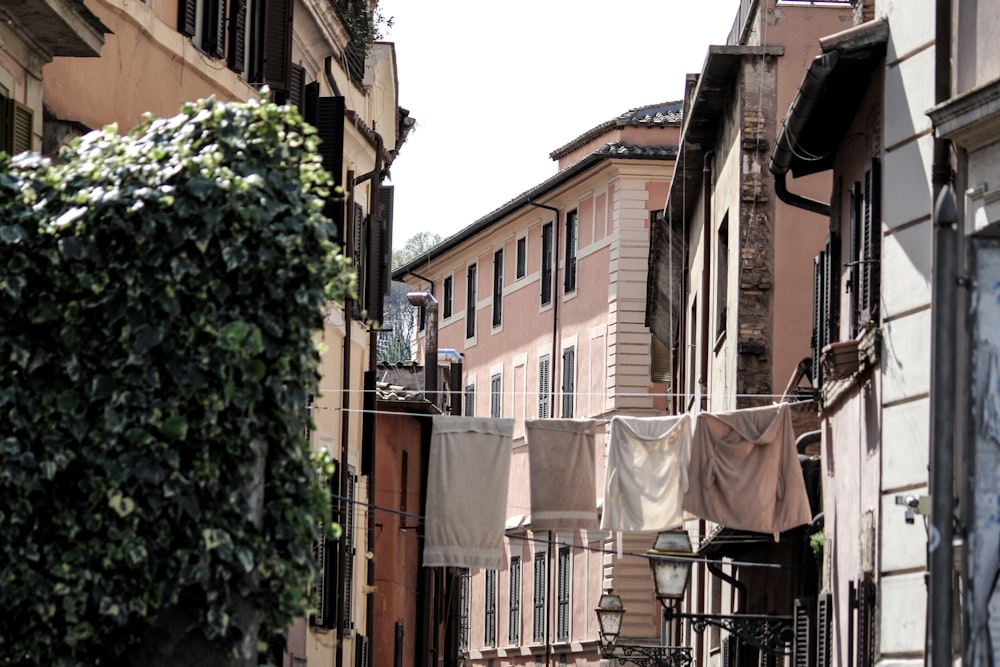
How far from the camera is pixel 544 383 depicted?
46.9m

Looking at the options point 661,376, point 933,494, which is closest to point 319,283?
point 933,494

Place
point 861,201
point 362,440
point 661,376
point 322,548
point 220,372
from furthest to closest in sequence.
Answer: point 661,376 → point 362,440 → point 322,548 → point 861,201 → point 220,372

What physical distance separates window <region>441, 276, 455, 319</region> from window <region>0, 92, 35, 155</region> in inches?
1559

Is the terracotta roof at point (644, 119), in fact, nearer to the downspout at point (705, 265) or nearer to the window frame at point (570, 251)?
the window frame at point (570, 251)

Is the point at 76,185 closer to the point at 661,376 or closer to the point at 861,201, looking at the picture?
the point at 861,201

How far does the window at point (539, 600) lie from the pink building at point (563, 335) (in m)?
0.05

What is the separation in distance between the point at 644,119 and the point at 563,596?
1096 cm

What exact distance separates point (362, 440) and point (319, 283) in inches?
679

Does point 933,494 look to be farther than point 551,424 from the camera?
No

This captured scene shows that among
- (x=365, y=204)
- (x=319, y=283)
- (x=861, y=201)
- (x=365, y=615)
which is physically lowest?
(x=365, y=615)

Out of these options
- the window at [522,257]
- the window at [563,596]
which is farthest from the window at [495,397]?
the window at [563,596]

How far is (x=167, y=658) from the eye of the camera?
8.29 metres

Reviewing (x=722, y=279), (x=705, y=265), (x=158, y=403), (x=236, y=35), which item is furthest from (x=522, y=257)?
(x=158, y=403)

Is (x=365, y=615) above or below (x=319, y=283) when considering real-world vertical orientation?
below
